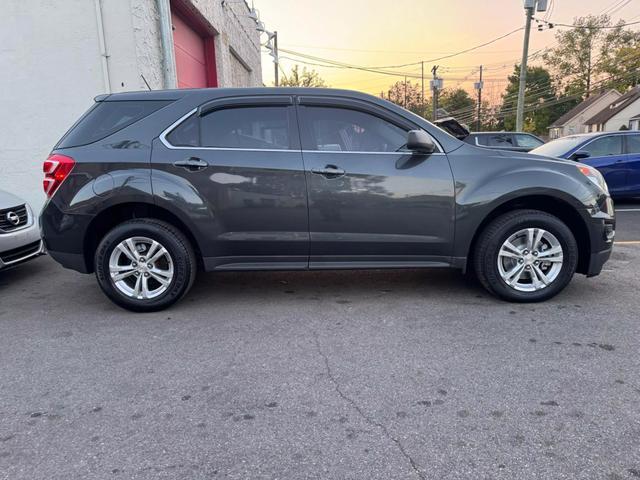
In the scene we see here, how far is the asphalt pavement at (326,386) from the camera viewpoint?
6.86 ft

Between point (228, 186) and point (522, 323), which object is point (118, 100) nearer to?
point (228, 186)

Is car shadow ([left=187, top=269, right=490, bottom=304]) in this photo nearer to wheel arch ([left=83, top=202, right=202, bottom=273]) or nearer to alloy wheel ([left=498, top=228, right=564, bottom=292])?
alloy wheel ([left=498, top=228, right=564, bottom=292])

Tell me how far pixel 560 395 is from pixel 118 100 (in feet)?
13.5

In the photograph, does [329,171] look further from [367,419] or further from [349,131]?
[367,419]

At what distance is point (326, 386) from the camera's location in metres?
2.72

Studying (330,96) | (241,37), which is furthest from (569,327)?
(241,37)

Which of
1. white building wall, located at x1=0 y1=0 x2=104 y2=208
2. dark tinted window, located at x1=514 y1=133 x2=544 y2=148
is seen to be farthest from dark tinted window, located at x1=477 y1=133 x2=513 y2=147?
white building wall, located at x1=0 y1=0 x2=104 y2=208

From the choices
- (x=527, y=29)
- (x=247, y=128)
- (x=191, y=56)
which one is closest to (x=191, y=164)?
(x=247, y=128)

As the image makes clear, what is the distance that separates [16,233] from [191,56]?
6.97m

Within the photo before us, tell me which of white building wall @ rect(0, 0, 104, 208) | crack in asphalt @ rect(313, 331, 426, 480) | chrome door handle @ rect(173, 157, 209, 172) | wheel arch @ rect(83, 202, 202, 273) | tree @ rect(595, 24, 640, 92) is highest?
tree @ rect(595, 24, 640, 92)

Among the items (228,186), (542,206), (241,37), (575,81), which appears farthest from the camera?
(575,81)

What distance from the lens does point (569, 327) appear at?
11.4 feet

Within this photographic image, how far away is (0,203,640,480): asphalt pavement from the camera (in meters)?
2.09

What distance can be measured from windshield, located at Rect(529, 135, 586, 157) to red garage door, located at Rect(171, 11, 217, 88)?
25.4 ft
